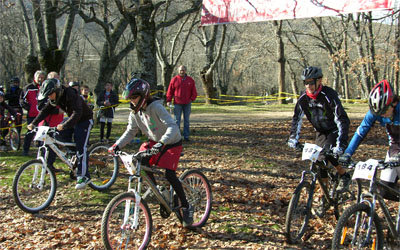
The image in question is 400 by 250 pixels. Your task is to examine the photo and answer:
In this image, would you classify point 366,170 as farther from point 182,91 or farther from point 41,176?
point 182,91

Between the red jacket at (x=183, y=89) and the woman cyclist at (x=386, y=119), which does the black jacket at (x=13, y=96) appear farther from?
the woman cyclist at (x=386, y=119)

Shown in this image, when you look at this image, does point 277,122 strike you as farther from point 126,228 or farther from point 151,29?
point 126,228

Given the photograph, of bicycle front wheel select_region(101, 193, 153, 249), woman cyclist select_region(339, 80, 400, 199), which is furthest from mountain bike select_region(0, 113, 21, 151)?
woman cyclist select_region(339, 80, 400, 199)

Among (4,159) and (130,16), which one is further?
(130,16)

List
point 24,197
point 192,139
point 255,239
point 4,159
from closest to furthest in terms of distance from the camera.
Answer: point 255,239 → point 24,197 → point 4,159 → point 192,139

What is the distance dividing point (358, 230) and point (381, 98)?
1.38m

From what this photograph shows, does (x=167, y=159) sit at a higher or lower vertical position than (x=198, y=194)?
higher

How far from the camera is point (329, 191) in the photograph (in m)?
5.21

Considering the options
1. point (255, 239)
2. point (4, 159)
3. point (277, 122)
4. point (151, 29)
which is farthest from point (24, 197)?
point (277, 122)

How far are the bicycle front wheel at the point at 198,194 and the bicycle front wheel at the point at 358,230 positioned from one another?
200 centimetres

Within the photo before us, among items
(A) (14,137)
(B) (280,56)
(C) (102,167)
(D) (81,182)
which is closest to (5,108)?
(A) (14,137)

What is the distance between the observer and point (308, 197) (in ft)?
15.5

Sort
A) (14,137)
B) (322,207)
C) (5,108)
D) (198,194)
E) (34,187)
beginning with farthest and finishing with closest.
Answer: (14,137) → (5,108) → (34,187) → (198,194) → (322,207)

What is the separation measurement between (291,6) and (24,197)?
8.60 metres
